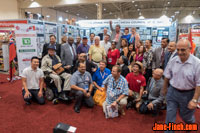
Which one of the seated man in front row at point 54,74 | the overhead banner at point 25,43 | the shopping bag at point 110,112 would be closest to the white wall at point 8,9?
the overhead banner at point 25,43

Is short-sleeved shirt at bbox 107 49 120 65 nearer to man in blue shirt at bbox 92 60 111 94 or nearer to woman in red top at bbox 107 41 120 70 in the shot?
woman in red top at bbox 107 41 120 70

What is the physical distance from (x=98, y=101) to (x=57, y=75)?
1176 millimetres

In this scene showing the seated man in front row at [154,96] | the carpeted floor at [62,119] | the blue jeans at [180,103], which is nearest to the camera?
the blue jeans at [180,103]

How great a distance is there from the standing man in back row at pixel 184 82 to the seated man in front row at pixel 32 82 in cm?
264

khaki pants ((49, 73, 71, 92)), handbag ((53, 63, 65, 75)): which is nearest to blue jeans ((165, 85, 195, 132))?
khaki pants ((49, 73, 71, 92))

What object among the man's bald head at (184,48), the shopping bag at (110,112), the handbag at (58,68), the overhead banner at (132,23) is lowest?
the shopping bag at (110,112)

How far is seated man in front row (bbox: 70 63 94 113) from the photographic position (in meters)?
3.00

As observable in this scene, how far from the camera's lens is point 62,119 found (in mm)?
2656

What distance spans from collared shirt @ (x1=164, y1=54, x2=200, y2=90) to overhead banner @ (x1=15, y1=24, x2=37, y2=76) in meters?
4.59

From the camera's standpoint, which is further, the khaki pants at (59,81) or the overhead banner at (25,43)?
the overhead banner at (25,43)

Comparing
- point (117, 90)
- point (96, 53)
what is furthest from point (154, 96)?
point (96, 53)

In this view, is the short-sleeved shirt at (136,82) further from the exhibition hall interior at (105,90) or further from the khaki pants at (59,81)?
the khaki pants at (59,81)

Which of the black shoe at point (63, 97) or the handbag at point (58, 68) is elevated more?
the handbag at point (58, 68)

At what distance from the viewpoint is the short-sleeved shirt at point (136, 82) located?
3018 mm
